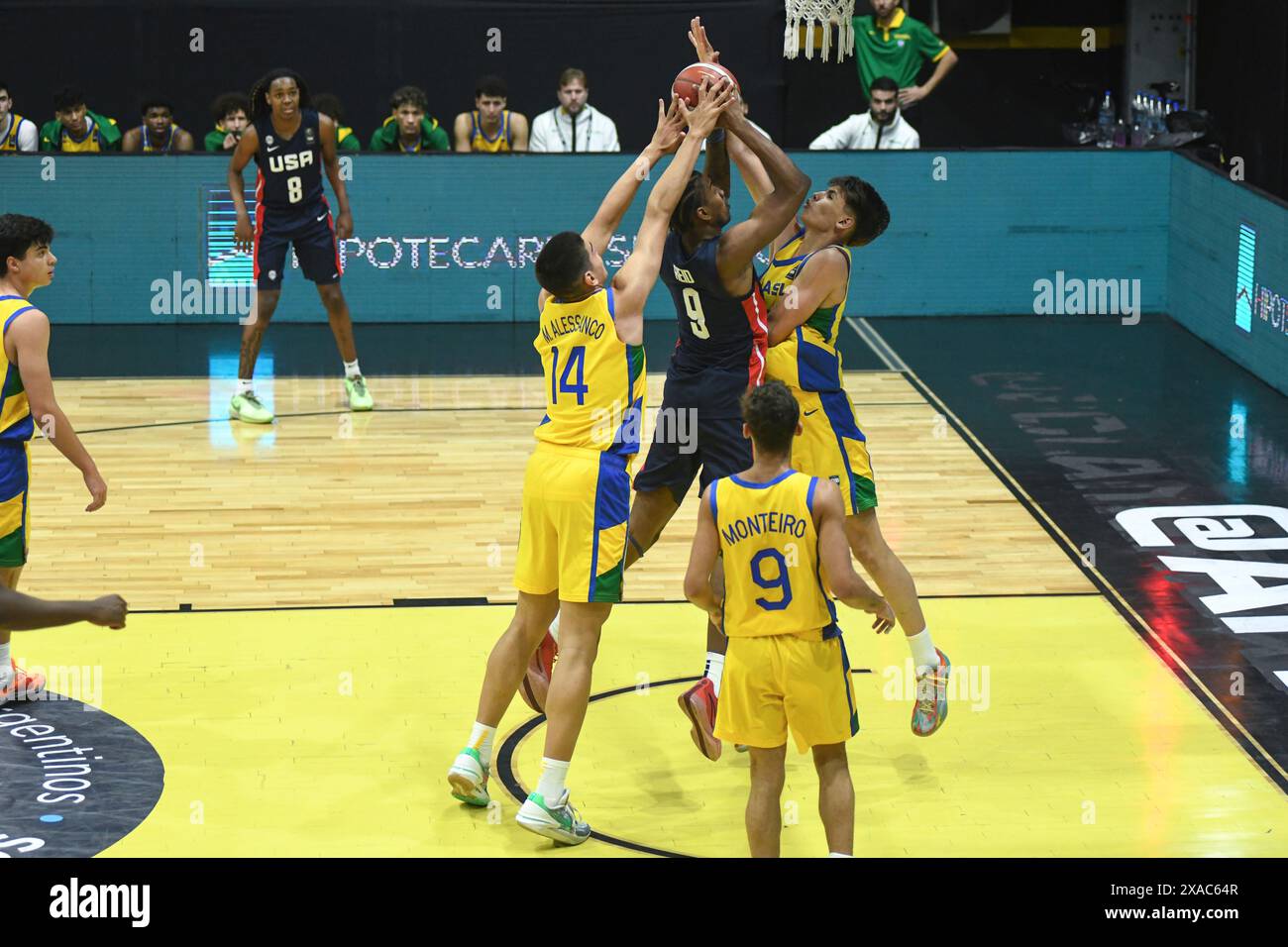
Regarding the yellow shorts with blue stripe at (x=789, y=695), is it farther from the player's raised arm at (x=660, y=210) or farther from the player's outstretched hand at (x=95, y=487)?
the player's outstretched hand at (x=95, y=487)

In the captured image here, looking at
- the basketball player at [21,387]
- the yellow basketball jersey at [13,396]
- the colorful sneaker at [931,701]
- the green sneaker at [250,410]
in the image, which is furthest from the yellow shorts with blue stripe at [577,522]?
the green sneaker at [250,410]

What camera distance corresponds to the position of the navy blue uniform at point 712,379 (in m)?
7.00

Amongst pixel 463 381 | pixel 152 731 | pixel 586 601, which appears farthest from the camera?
pixel 463 381

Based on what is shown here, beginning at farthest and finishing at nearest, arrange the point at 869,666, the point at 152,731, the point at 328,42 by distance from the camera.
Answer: the point at 328,42 → the point at 869,666 → the point at 152,731

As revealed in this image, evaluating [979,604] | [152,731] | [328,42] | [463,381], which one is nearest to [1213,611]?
[979,604]

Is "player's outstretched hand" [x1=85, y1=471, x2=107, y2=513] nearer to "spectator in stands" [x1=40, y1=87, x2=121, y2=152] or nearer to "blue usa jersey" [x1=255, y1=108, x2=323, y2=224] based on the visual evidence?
"blue usa jersey" [x1=255, y1=108, x2=323, y2=224]

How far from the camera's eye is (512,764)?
7.05m

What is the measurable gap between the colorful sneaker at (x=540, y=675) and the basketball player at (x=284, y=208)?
17.9 ft

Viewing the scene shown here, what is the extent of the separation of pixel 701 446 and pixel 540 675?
3.44 feet

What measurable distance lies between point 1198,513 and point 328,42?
10276 millimetres

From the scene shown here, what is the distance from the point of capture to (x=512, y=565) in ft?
30.9

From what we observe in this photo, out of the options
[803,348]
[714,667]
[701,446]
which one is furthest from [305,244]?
[714,667]

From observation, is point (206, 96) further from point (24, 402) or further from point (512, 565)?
point (24, 402)

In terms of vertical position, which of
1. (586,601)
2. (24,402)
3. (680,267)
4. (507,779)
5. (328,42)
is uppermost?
(328,42)
